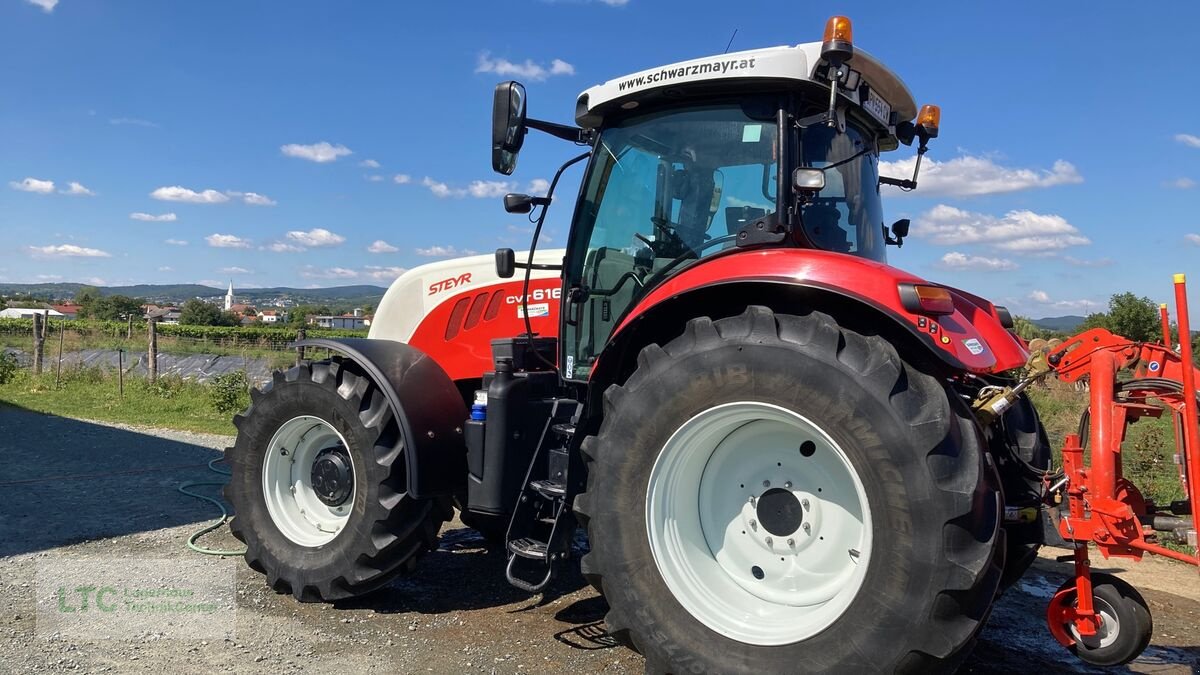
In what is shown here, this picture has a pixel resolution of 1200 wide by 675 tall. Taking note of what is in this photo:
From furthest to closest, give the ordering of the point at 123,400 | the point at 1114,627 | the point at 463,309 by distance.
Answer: the point at 123,400 < the point at 463,309 < the point at 1114,627

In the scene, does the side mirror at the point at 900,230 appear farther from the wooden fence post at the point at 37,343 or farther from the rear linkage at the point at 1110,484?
the wooden fence post at the point at 37,343

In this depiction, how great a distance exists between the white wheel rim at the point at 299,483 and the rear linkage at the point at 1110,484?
3325 mm

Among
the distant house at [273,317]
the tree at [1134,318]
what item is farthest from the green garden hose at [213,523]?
the distant house at [273,317]

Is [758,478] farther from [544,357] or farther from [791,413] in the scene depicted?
[544,357]

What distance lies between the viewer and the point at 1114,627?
10.3ft

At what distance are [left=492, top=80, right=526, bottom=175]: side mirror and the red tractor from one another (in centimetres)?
1

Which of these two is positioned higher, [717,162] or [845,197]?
[717,162]

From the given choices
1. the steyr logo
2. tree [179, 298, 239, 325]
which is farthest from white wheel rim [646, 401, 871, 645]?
tree [179, 298, 239, 325]

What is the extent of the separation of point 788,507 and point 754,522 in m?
0.16

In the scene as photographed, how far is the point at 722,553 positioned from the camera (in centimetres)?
324

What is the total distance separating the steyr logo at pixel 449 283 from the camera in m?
4.98

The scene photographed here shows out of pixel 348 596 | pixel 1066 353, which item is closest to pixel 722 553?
pixel 1066 353

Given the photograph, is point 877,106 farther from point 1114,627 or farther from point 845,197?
point 1114,627

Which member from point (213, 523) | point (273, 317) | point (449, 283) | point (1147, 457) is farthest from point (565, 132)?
point (273, 317)
